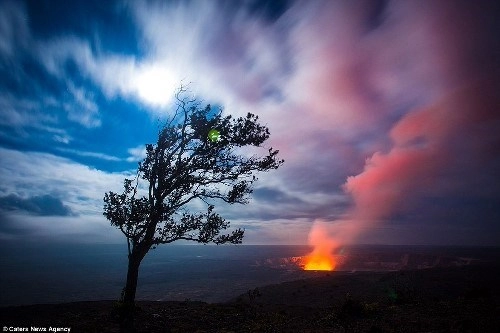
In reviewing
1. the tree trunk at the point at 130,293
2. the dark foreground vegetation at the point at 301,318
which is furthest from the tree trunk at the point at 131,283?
the dark foreground vegetation at the point at 301,318

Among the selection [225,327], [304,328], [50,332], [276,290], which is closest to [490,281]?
[276,290]

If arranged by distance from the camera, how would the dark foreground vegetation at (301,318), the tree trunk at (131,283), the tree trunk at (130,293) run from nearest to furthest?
the dark foreground vegetation at (301,318) < the tree trunk at (130,293) < the tree trunk at (131,283)

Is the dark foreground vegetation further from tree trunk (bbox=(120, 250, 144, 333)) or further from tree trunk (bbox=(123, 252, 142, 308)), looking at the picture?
tree trunk (bbox=(123, 252, 142, 308))

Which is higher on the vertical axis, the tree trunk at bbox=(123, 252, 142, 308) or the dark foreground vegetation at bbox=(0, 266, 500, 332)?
the tree trunk at bbox=(123, 252, 142, 308)

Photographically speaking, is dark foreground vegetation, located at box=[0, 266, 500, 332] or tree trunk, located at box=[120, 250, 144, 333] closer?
dark foreground vegetation, located at box=[0, 266, 500, 332]

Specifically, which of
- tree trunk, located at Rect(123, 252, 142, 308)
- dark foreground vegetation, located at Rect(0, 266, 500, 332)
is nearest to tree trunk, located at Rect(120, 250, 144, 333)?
tree trunk, located at Rect(123, 252, 142, 308)

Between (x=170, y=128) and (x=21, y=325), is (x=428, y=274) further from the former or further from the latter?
(x=21, y=325)

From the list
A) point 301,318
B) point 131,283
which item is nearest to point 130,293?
point 131,283

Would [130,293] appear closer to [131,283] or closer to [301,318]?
[131,283]

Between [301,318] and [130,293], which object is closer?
[130,293]

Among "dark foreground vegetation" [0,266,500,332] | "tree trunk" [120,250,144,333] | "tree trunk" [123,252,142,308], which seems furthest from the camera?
"tree trunk" [123,252,142,308]

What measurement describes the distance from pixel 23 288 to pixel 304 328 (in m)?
165

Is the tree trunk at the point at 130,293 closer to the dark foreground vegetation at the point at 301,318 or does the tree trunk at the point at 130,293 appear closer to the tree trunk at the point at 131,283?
the tree trunk at the point at 131,283

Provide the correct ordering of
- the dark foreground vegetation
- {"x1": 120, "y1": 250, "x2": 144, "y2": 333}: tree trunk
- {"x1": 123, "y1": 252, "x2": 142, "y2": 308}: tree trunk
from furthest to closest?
1. {"x1": 123, "y1": 252, "x2": 142, "y2": 308}: tree trunk
2. {"x1": 120, "y1": 250, "x2": 144, "y2": 333}: tree trunk
3. the dark foreground vegetation
